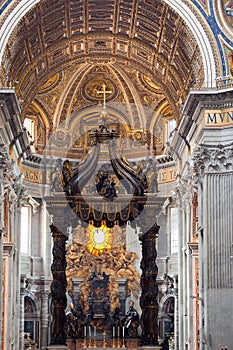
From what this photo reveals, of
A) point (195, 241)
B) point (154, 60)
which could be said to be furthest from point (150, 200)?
point (154, 60)

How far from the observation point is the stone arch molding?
25266 mm

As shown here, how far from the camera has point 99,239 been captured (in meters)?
37.7

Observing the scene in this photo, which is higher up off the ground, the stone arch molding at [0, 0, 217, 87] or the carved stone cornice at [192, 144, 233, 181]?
the stone arch molding at [0, 0, 217, 87]

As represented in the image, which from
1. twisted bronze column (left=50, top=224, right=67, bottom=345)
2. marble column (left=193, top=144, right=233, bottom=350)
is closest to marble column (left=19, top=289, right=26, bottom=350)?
twisted bronze column (left=50, top=224, right=67, bottom=345)

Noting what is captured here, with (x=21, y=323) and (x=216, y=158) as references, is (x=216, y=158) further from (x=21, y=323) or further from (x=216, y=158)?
(x=21, y=323)

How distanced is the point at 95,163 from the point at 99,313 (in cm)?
1234

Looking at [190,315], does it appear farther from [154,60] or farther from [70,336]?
[154,60]

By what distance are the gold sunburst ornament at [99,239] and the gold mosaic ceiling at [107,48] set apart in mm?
5637

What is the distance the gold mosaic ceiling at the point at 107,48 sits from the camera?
Result: 88.7 ft

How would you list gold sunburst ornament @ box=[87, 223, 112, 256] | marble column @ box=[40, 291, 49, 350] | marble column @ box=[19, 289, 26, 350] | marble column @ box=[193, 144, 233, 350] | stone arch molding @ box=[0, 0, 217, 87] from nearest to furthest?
marble column @ box=[193, 144, 233, 350] < stone arch molding @ box=[0, 0, 217, 87] < marble column @ box=[19, 289, 26, 350] < marble column @ box=[40, 291, 49, 350] < gold sunburst ornament @ box=[87, 223, 112, 256]

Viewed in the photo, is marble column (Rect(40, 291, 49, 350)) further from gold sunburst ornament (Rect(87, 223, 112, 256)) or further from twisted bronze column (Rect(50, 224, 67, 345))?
twisted bronze column (Rect(50, 224, 67, 345))

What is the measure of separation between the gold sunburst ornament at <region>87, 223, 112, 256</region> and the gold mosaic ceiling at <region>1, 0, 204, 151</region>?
564 cm

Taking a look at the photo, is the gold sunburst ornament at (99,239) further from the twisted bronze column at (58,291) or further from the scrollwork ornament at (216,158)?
the scrollwork ornament at (216,158)

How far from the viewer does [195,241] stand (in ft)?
94.5
